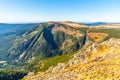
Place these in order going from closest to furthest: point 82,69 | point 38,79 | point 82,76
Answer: point 82,76, point 82,69, point 38,79

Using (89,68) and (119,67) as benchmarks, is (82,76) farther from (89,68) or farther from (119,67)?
→ (119,67)

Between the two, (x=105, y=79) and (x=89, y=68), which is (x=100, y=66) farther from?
(x=105, y=79)

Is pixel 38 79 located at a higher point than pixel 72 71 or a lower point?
lower

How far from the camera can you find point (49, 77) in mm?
162875

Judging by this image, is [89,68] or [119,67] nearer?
[119,67]

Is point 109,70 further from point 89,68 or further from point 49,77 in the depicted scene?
point 49,77

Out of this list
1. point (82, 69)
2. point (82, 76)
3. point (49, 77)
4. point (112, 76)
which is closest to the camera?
point (112, 76)

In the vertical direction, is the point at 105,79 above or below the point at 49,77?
above

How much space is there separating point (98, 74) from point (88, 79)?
6.33 meters

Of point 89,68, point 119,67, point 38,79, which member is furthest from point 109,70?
point 38,79

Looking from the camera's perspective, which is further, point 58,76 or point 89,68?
point 58,76

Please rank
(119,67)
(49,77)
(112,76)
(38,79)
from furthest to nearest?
(38,79) → (49,77) → (119,67) → (112,76)

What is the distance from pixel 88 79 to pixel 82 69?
675 inches

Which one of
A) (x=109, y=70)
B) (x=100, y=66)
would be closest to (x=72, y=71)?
(x=100, y=66)
